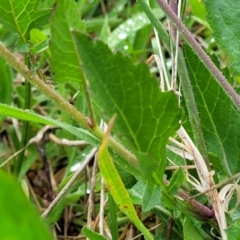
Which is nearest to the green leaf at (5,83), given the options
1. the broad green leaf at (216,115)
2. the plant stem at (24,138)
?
the plant stem at (24,138)

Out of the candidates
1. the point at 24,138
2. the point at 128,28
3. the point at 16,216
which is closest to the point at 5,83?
the point at 24,138

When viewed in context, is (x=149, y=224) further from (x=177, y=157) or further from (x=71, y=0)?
(x=71, y=0)

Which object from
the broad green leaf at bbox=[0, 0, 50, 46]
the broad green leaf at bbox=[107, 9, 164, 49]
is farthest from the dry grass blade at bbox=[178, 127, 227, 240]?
the broad green leaf at bbox=[107, 9, 164, 49]

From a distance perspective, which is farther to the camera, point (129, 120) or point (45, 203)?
point (45, 203)

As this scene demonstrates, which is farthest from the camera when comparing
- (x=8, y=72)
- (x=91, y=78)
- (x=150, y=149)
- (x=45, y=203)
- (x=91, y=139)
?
(x=8, y=72)

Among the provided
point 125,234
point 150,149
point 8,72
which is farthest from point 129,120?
point 8,72

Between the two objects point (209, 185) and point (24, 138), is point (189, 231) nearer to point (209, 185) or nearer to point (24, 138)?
point (209, 185)

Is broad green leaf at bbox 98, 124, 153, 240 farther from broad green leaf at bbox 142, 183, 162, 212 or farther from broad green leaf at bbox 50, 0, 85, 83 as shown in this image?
broad green leaf at bbox 50, 0, 85, 83
